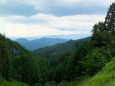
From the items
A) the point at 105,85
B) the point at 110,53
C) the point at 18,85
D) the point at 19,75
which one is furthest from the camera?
the point at 19,75

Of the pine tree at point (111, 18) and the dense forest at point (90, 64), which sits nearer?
the dense forest at point (90, 64)

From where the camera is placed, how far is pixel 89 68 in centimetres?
3619

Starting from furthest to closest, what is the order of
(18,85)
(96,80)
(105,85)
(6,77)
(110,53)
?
1. (6,77)
2. (18,85)
3. (110,53)
4. (96,80)
5. (105,85)

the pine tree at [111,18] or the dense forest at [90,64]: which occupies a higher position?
the pine tree at [111,18]

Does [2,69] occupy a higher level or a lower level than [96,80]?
lower

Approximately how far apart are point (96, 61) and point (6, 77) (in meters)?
41.0

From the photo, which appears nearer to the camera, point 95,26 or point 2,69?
point 95,26

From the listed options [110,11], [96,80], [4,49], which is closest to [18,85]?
[4,49]

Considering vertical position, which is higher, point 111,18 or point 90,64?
point 111,18

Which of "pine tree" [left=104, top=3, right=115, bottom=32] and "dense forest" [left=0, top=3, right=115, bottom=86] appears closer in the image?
"dense forest" [left=0, top=3, right=115, bottom=86]

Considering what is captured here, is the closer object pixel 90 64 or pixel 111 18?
pixel 90 64

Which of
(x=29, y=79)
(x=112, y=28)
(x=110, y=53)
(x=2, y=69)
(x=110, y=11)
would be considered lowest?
(x=29, y=79)

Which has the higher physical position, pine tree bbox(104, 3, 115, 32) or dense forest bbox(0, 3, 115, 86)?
pine tree bbox(104, 3, 115, 32)

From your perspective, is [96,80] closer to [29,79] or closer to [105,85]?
[105,85]
